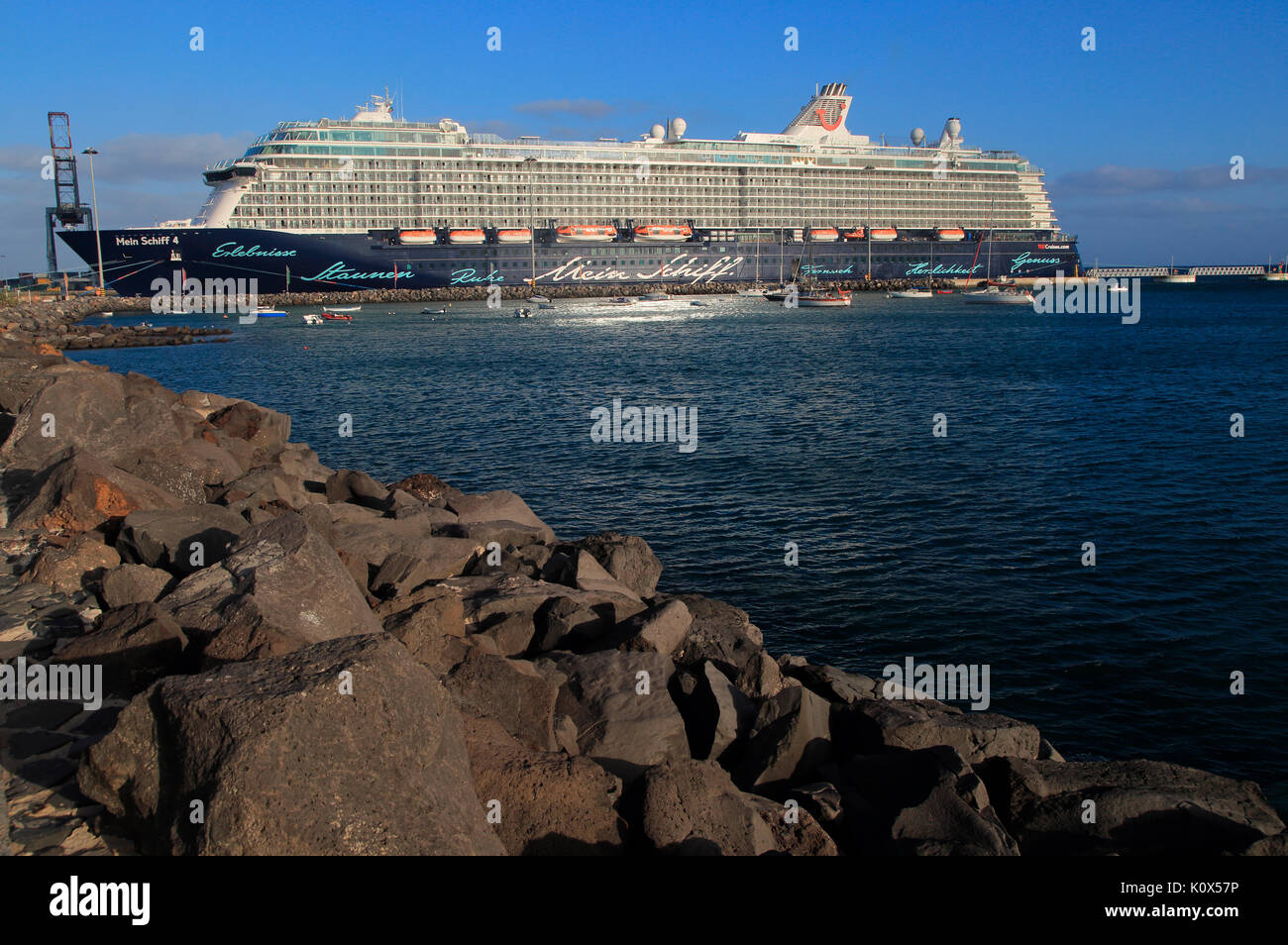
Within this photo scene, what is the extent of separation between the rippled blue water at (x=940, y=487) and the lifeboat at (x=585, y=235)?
1500 inches

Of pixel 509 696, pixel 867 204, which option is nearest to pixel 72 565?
pixel 509 696

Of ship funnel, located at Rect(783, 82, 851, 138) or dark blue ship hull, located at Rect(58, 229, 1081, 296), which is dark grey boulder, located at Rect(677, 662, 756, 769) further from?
ship funnel, located at Rect(783, 82, 851, 138)

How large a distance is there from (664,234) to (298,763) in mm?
79699

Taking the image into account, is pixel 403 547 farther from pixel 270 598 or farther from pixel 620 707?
pixel 620 707

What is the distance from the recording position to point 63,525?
26.0ft

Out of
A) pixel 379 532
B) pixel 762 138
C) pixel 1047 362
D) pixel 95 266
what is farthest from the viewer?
pixel 762 138

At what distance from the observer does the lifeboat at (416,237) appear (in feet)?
235

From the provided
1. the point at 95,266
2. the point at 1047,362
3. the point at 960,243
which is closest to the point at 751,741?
the point at 1047,362

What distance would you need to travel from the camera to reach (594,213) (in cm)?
7944

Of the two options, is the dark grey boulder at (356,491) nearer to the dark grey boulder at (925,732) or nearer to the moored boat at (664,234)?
the dark grey boulder at (925,732)

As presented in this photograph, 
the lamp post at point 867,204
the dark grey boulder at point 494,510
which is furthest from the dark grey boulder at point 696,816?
the lamp post at point 867,204
